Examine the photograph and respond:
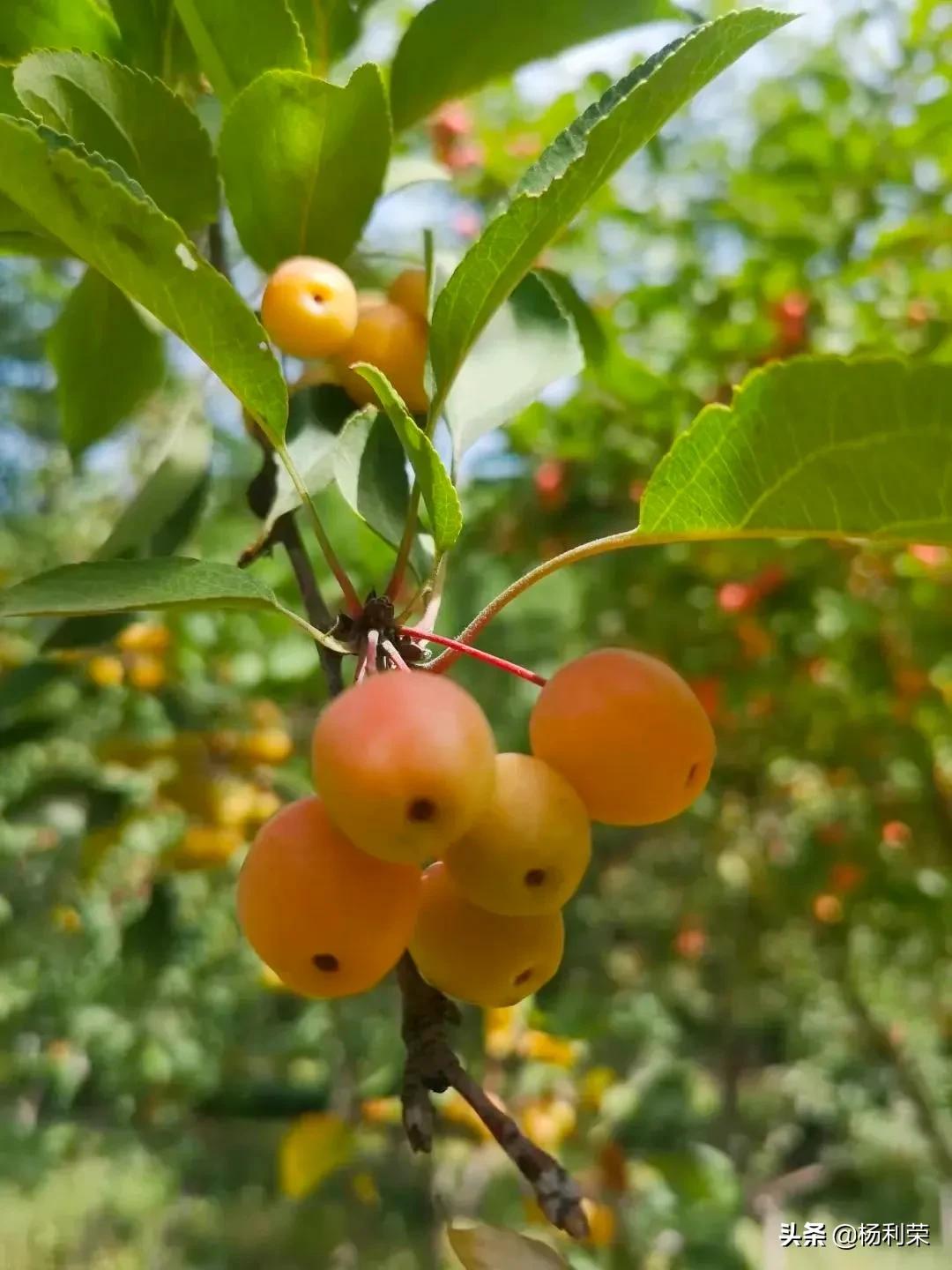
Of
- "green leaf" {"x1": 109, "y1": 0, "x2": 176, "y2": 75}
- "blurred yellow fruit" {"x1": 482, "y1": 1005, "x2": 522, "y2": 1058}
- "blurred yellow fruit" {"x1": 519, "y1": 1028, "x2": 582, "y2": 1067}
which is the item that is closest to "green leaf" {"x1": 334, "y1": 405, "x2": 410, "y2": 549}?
"green leaf" {"x1": 109, "y1": 0, "x2": 176, "y2": 75}

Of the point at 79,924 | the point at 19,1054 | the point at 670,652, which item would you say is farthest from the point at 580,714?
the point at 19,1054

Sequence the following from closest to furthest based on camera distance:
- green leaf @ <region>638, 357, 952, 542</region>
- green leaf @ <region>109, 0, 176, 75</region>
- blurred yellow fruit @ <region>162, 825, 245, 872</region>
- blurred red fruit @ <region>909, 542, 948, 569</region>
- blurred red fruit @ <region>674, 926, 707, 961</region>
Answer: green leaf @ <region>638, 357, 952, 542</region> < green leaf @ <region>109, 0, 176, 75</region> < blurred yellow fruit @ <region>162, 825, 245, 872</region> < blurred red fruit @ <region>909, 542, 948, 569</region> < blurred red fruit @ <region>674, 926, 707, 961</region>

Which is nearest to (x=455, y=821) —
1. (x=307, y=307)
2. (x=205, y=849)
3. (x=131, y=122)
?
(x=307, y=307)

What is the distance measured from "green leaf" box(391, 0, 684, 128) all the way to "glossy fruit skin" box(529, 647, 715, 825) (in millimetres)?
518

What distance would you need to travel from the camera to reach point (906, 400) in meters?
0.39

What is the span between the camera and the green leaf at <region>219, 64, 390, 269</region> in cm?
62

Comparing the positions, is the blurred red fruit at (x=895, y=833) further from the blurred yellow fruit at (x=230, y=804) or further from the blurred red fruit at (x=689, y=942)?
the blurred yellow fruit at (x=230, y=804)

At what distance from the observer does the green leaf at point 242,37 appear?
66 centimetres

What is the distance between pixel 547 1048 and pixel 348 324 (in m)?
1.78

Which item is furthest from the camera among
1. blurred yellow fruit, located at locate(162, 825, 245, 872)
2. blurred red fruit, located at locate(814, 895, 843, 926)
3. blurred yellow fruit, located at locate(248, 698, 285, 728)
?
blurred red fruit, located at locate(814, 895, 843, 926)

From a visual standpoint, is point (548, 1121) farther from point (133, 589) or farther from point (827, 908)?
point (133, 589)

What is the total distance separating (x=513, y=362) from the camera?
714mm

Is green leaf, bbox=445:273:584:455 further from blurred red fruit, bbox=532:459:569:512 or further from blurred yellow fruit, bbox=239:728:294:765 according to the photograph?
blurred red fruit, bbox=532:459:569:512

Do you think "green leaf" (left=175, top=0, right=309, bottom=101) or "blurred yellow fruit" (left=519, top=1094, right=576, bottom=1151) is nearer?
"green leaf" (left=175, top=0, right=309, bottom=101)
